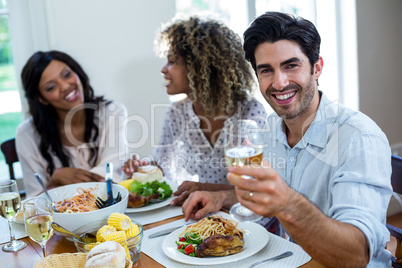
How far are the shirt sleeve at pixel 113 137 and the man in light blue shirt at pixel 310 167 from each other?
0.99m

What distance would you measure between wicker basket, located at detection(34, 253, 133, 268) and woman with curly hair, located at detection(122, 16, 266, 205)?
3.72 feet

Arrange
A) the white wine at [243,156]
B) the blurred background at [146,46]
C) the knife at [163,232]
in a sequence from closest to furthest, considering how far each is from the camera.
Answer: the white wine at [243,156] < the knife at [163,232] < the blurred background at [146,46]

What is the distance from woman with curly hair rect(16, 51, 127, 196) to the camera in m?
2.42

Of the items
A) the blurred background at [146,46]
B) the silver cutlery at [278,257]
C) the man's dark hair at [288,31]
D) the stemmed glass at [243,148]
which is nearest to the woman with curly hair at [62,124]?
the blurred background at [146,46]

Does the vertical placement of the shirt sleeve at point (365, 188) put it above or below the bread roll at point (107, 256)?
above

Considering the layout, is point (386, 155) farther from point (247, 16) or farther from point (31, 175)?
point (247, 16)

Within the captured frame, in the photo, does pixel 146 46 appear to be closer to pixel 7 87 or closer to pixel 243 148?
pixel 7 87

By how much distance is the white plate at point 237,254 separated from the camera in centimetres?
116

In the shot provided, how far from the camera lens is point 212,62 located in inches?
86.9

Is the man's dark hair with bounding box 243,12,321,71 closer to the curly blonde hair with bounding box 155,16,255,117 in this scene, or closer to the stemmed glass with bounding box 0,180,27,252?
the curly blonde hair with bounding box 155,16,255,117

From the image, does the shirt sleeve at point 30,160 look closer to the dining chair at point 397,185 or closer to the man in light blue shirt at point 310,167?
the man in light blue shirt at point 310,167

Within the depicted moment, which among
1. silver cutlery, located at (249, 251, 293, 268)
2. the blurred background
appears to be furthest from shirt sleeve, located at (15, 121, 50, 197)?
silver cutlery, located at (249, 251, 293, 268)

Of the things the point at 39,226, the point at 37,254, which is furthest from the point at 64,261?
the point at 37,254

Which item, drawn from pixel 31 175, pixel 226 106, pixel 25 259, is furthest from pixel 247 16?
pixel 25 259
